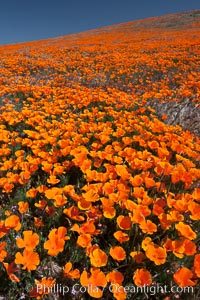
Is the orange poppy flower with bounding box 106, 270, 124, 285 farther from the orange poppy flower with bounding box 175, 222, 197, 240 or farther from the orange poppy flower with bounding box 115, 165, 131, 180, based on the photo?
the orange poppy flower with bounding box 115, 165, 131, 180

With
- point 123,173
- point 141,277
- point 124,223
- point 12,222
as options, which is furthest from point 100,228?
point 12,222

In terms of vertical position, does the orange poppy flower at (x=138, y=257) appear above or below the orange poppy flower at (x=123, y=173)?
below

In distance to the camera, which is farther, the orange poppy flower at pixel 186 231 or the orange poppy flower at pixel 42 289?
the orange poppy flower at pixel 186 231

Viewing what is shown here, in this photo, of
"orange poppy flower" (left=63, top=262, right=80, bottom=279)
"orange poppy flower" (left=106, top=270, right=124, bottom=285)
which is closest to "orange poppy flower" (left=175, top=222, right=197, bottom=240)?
"orange poppy flower" (left=106, top=270, right=124, bottom=285)

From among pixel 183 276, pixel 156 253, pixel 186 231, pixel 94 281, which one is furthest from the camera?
pixel 186 231

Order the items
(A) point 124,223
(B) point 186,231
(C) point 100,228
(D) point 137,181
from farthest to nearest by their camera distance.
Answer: (D) point 137,181, (C) point 100,228, (A) point 124,223, (B) point 186,231

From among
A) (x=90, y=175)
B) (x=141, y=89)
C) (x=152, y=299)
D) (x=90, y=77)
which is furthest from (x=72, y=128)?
(x=90, y=77)

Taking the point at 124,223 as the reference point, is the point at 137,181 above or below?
above

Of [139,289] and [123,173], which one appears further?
[123,173]

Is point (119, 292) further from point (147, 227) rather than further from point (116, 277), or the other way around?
point (147, 227)

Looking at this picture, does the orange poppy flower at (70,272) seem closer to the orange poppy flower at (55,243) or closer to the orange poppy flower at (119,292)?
the orange poppy flower at (55,243)

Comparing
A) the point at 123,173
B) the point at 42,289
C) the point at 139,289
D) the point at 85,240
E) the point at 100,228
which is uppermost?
the point at 123,173

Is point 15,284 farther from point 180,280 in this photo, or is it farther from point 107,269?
point 180,280

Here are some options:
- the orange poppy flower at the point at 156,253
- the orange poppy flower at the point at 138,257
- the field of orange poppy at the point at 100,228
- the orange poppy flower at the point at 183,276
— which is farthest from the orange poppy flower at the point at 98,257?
the orange poppy flower at the point at 183,276
